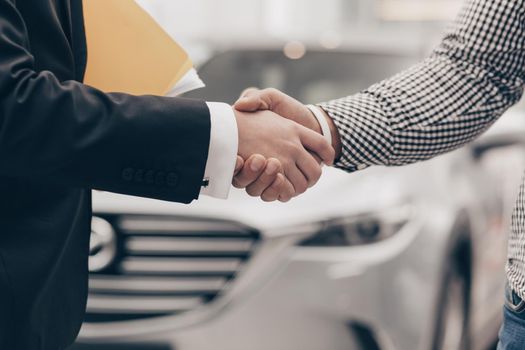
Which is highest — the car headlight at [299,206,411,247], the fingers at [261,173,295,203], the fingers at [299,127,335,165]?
the fingers at [299,127,335,165]

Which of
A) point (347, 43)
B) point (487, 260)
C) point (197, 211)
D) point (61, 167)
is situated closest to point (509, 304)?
point (61, 167)

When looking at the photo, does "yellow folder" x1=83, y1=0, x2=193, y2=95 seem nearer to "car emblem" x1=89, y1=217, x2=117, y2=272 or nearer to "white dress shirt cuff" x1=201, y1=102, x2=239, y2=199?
"white dress shirt cuff" x1=201, y1=102, x2=239, y2=199

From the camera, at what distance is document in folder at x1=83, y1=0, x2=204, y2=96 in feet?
4.82

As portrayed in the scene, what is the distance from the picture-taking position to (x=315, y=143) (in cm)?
162

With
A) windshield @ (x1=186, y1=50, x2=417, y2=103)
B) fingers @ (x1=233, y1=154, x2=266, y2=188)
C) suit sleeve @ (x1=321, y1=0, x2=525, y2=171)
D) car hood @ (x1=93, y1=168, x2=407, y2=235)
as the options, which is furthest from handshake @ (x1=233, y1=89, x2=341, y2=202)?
windshield @ (x1=186, y1=50, x2=417, y2=103)


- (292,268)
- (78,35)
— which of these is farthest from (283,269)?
(78,35)

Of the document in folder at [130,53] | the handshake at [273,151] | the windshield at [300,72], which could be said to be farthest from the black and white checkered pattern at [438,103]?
the windshield at [300,72]

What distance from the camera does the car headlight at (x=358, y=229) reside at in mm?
2641

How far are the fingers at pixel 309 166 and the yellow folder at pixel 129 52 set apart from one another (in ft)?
0.89

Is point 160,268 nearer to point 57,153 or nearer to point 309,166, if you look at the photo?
point 309,166

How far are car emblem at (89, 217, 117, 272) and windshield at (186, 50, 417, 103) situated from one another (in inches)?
40.1

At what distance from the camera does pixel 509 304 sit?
1482 millimetres

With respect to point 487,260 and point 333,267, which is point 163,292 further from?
point 487,260

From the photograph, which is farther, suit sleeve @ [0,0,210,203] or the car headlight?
the car headlight
